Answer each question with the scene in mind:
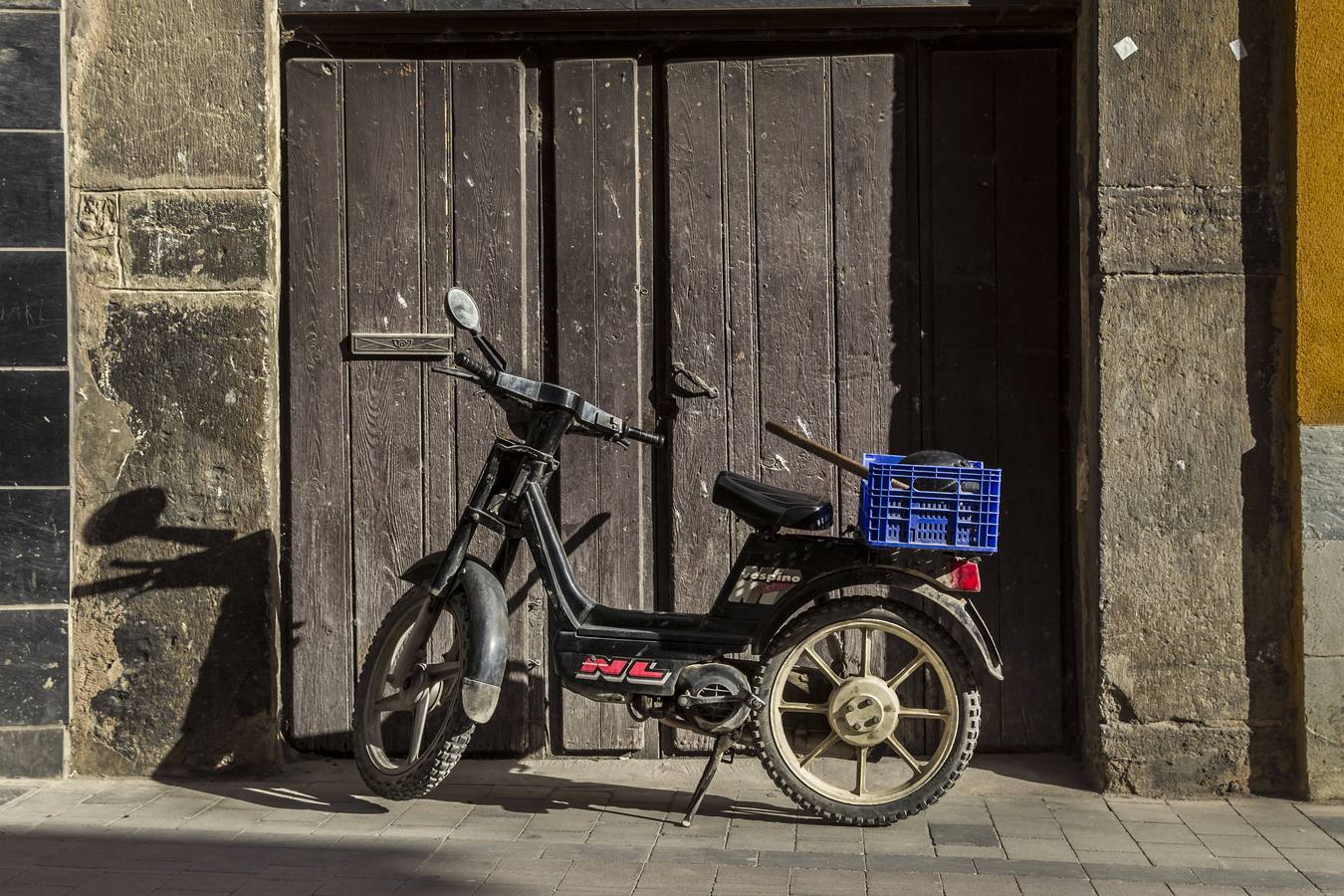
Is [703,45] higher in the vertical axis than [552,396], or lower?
higher

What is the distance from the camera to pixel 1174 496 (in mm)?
4336

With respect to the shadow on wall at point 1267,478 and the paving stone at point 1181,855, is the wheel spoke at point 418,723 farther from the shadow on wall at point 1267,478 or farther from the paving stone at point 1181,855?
the shadow on wall at point 1267,478

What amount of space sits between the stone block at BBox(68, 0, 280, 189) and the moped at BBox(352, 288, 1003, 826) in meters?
1.27

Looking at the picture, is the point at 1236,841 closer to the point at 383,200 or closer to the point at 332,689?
the point at 332,689

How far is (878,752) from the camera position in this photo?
15.4 ft

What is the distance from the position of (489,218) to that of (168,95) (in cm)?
119

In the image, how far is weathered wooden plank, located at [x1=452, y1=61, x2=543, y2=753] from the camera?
4703mm

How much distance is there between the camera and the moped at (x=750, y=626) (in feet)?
12.7

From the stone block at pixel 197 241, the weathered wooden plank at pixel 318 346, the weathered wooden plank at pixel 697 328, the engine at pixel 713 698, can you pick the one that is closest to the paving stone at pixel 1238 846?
the engine at pixel 713 698

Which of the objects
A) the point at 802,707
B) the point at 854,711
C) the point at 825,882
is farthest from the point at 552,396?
the point at 825,882

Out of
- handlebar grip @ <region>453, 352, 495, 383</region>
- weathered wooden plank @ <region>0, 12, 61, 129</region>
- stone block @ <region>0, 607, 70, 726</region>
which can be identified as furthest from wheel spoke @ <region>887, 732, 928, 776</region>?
weathered wooden plank @ <region>0, 12, 61, 129</region>

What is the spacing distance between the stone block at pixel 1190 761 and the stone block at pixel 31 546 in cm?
370

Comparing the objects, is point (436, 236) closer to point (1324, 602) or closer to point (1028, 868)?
point (1028, 868)

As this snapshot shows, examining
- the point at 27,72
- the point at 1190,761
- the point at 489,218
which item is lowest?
the point at 1190,761
